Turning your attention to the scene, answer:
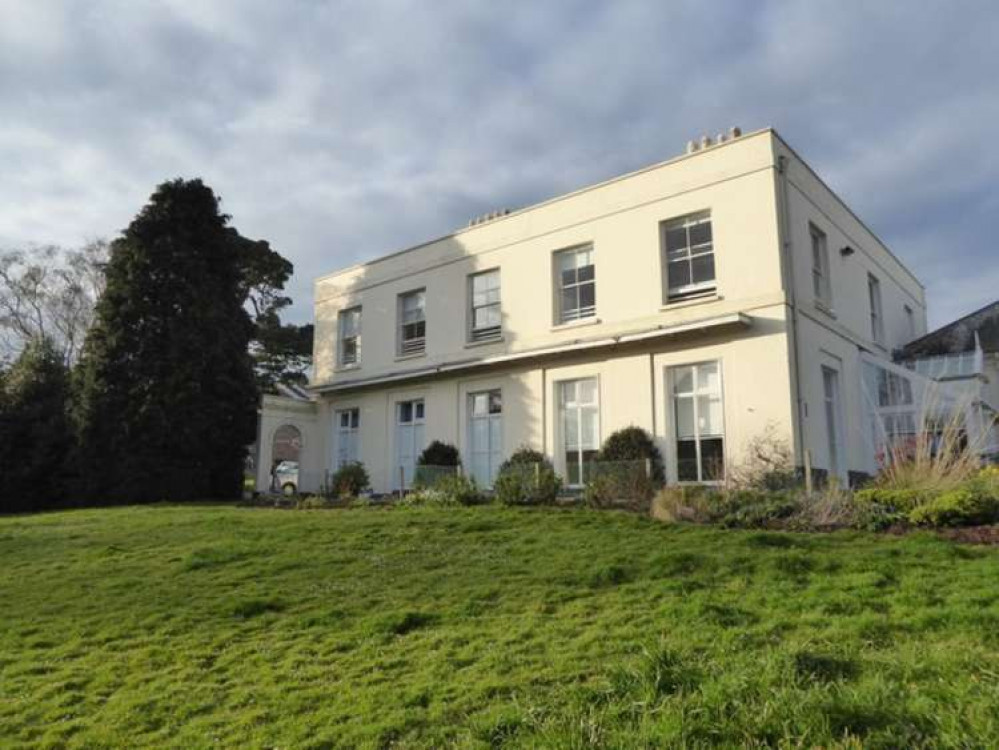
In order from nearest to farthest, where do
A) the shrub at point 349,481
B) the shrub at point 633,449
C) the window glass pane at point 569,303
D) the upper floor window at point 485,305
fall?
the shrub at point 633,449 < the window glass pane at point 569,303 < the shrub at point 349,481 < the upper floor window at point 485,305

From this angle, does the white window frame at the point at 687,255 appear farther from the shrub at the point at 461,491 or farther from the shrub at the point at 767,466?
the shrub at the point at 461,491

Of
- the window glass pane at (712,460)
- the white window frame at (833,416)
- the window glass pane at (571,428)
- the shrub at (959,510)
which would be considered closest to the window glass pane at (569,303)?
the window glass pane at (571,428)

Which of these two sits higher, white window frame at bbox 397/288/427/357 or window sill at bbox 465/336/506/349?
white window frame at bbox 397/288/427/357

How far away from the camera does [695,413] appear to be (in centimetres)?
1530

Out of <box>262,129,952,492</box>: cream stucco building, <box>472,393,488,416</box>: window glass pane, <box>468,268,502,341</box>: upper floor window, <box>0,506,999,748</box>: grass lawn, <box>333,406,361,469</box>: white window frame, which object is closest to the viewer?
<box>0,506,999,748</box>: grass lawn

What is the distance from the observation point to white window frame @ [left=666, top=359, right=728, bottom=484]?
14.8 m

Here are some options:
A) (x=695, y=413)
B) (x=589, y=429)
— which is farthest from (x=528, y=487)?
(x=695, y=413)

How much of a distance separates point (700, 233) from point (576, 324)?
3.41 meters

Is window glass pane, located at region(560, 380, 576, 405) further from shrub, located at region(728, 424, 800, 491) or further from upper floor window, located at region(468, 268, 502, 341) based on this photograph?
shrub, located at region(728, 424, 800, 491)

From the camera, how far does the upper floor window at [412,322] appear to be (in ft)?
70.5

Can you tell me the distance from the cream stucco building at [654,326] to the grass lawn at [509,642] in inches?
218

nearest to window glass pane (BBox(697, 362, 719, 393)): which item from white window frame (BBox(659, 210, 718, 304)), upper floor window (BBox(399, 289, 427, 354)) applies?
white window frame (BBox(659, 210, 718, 304))

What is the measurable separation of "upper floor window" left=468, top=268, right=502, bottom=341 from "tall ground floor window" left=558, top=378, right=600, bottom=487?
2.88 meters

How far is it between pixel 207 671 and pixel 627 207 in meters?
13.7
